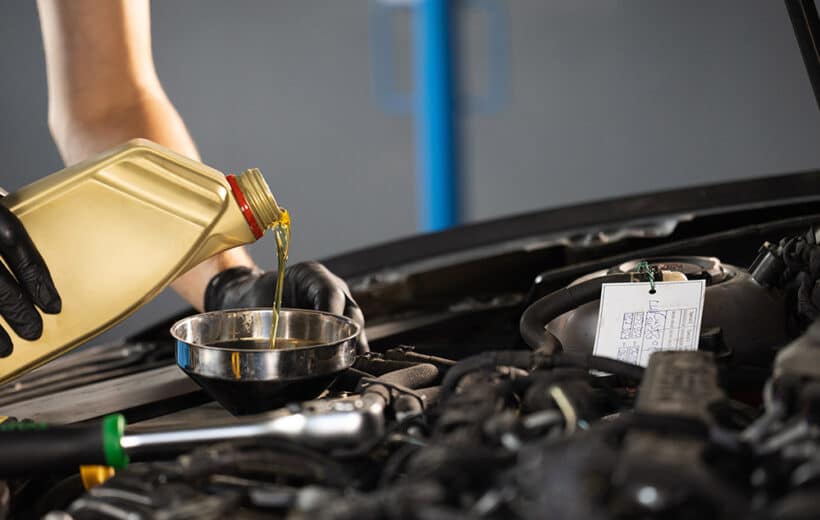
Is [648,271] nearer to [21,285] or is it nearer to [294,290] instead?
[294,290]

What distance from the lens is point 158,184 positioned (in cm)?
80

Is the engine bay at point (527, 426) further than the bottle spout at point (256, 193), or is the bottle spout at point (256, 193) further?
the bottle spout at point (256, 193)

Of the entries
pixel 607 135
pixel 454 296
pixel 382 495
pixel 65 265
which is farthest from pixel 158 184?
pixel 607 135

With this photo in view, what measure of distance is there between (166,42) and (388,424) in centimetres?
340

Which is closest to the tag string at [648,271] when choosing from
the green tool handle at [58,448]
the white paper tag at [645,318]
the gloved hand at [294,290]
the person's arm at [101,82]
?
the white paper tag at [645,318]

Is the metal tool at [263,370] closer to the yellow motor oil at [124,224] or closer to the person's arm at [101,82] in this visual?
the yellow motor oil at [124,224]

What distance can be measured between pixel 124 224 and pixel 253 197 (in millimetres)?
118

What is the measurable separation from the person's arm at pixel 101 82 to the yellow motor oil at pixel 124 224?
61 centimetres

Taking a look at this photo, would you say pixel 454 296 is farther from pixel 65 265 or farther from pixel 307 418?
pixel 307 418

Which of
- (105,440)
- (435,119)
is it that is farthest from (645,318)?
(435,119)

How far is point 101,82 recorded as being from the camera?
1.52 m

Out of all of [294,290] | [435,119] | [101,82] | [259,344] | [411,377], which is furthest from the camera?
[435,119]

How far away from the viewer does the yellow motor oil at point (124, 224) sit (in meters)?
0.80

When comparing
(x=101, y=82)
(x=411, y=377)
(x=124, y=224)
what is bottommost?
(x=411, y=377)
